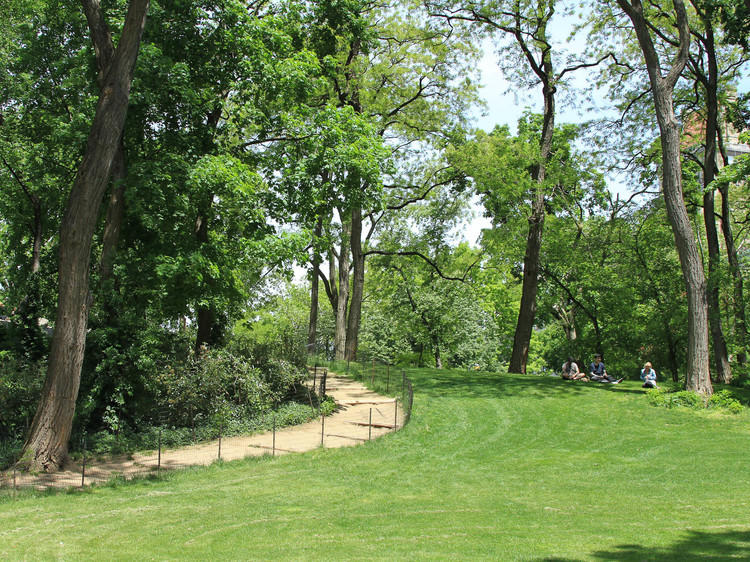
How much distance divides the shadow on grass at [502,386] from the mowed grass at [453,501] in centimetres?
308

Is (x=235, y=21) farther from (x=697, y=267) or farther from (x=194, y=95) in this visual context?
(x=697, y=267)

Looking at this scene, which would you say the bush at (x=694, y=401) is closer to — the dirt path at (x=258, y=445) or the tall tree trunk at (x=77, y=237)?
the dirt path at (x=258, y=445)

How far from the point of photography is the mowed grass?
7145 millimetres

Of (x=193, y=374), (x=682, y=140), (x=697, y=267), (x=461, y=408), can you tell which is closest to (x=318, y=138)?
(x=193, y=374)

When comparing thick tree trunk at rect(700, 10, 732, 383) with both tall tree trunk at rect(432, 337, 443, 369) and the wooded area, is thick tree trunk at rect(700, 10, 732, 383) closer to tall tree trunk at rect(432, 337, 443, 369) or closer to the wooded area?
the wooded area

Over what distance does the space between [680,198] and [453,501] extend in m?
13.6

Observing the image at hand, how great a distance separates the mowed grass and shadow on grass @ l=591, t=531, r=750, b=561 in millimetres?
19

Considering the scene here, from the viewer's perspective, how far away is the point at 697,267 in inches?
741

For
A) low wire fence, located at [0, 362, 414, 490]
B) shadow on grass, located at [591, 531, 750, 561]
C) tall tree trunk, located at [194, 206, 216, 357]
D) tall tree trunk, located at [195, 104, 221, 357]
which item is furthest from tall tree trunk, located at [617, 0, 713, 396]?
tall tree trunk, located at [194, 206, 216, 357]

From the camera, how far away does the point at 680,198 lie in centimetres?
1898

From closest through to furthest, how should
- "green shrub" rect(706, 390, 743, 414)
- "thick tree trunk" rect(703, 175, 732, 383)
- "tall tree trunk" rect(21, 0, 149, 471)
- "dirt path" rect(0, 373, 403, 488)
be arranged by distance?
"dirt path" rect(0, 373, 403, 488) → "tall tree trunk" rect(21, 0, 149, 471) → "green shrub" rect(706, 390, 743, 414) → "thick tree trunk" rect(703, 175, 732, 383)

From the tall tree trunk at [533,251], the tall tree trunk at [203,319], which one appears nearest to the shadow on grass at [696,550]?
the tall tree trunk at [203,319]

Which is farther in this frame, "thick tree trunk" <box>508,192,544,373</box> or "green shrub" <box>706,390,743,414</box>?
"thick tree trunk" <box>508,192,544,373</box>

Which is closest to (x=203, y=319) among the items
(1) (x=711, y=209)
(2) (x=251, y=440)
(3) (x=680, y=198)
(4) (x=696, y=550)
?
(2) (x=251, y=440)
